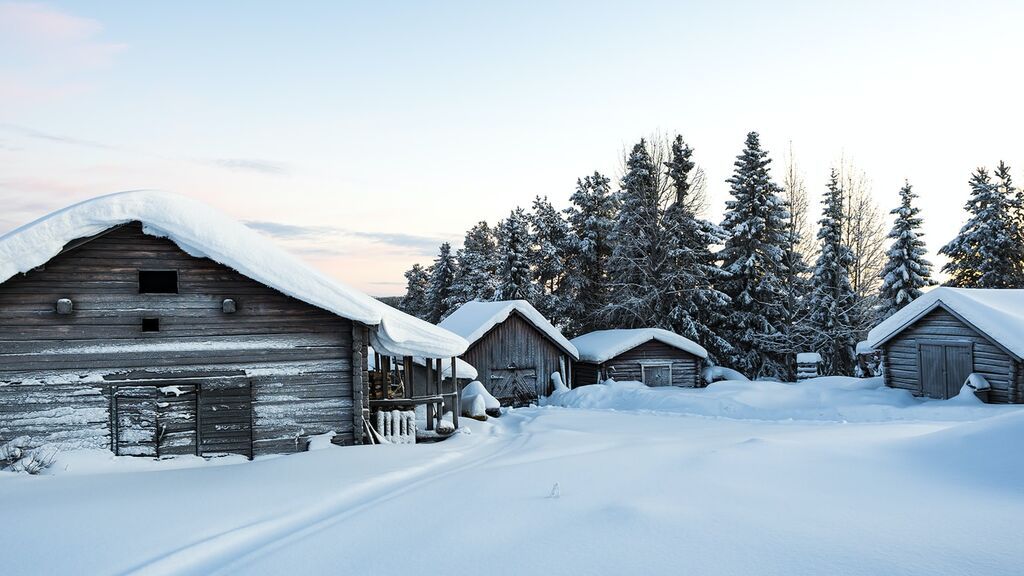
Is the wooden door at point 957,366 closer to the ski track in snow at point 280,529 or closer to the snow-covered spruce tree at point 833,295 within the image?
the snow-covered spruce tree at point 833,295

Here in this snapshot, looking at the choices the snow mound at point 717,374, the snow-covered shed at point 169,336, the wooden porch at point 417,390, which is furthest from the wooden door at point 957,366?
the snow-covered shed at point 169,336

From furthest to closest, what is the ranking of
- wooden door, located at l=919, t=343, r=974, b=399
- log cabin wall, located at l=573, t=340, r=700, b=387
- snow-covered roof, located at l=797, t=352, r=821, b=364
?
snow-covered roof, located at l=797, t=352, r=821, b=364, log cabin wall, located at l=573, t=340, r=700, b=387, wooden door, located at l=919, t=343, r=974, b=399

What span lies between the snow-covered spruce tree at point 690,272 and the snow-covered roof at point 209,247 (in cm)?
2473

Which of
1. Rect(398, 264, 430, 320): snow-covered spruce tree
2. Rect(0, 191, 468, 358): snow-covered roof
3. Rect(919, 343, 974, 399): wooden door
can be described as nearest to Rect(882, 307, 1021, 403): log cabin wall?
Rect(919, 343, 974, 399): wooden door

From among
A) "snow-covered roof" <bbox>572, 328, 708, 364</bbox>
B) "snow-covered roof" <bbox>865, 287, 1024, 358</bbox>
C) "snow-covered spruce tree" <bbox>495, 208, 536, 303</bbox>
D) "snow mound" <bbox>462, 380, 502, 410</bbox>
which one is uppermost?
"snow-covered spruce tree" <bbox>495, 208, 536, 303</bbox>

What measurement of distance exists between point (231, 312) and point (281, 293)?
1102mm

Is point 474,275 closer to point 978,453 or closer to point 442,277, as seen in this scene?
point 442,277

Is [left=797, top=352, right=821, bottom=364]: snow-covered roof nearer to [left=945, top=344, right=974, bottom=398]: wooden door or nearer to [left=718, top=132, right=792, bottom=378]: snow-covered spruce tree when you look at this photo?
[left=718, top=132, right=792, bottom=378]: snow-covered spruce tree

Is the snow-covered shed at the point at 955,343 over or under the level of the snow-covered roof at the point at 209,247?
under

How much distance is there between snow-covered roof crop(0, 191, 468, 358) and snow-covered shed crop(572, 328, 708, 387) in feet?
52.1

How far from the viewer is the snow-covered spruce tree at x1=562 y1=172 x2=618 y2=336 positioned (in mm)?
43781

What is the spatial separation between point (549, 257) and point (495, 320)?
19.9m

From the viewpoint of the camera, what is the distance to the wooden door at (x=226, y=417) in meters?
13.6

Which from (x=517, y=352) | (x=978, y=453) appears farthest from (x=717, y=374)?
(x=978, y=453)
